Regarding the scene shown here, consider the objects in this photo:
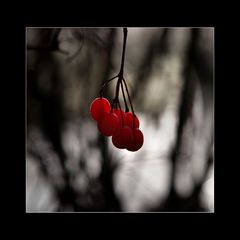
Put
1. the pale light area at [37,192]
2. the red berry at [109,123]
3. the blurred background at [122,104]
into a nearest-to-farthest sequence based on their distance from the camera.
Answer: the red berry at [109,123] < the pale light area at [37,192] < the blurred background at [122,104]

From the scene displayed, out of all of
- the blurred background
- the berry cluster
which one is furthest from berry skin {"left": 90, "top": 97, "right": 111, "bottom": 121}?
the blurred background

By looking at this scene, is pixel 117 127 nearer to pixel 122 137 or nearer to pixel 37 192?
pixel 122 137

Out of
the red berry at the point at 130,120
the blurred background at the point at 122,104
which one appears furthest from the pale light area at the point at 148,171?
the red berry at the point at 130,120

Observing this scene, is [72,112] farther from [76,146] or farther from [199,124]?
[199,124]

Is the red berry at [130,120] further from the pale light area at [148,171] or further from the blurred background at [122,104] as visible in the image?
the blurred background at [122,104]

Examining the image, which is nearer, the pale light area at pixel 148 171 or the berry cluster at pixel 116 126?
the berry cluster at pixel 116 126
